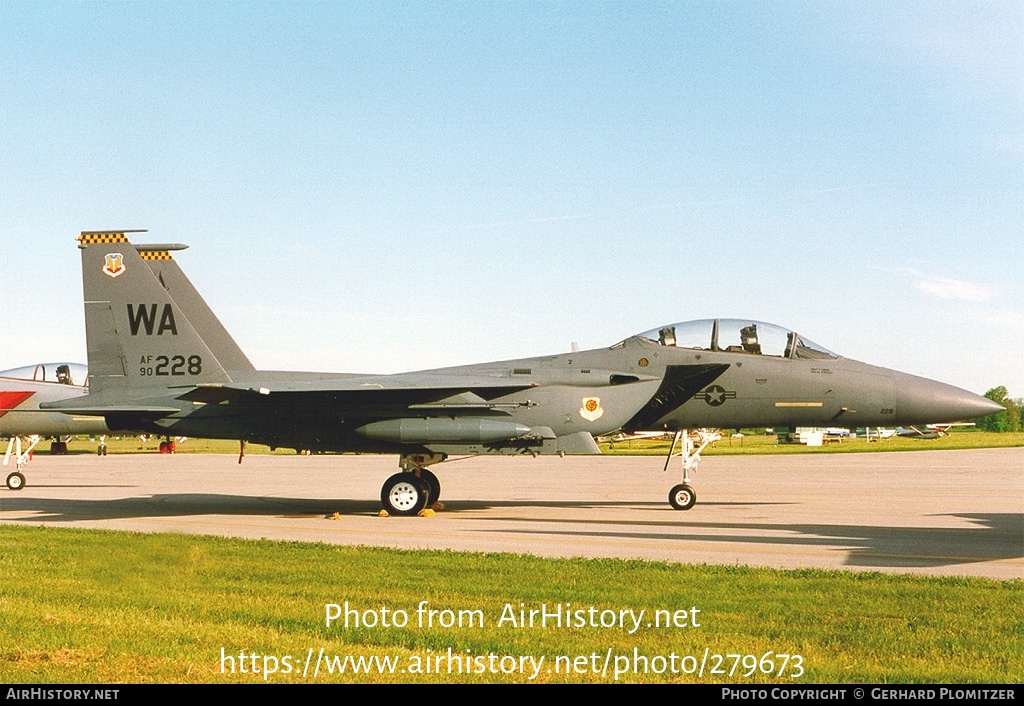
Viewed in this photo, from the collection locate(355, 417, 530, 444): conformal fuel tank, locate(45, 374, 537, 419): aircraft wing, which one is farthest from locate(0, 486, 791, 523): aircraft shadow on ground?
locate(45, 374, 537, 419): aircraft wing

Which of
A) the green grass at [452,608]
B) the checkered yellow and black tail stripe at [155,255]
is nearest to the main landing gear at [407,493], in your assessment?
the green grass at [452,608]

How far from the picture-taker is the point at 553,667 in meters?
5.82

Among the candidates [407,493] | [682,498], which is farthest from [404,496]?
[682,498]

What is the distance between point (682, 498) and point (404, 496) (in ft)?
15.5

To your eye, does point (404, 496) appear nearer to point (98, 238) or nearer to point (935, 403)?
point (98, 238)

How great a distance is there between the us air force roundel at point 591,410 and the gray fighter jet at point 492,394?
0.02 meters

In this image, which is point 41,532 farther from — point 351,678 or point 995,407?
point 995,407

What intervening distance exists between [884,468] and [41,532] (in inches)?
979

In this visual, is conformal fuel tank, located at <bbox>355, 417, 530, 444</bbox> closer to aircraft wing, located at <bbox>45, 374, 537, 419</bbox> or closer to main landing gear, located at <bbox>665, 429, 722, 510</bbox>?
aircraft wing, located at <bbox>45, 374, 537, 419</bbox>

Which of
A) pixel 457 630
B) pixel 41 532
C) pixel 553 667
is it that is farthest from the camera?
pixel 41 532

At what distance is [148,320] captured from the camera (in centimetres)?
1617

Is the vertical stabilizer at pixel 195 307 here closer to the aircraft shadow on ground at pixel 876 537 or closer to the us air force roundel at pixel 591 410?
the us air force roundel at pixel 591 410

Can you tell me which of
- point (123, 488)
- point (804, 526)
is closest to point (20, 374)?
point (123, 488)

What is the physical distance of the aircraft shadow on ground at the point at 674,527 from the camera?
11016 millimetres
